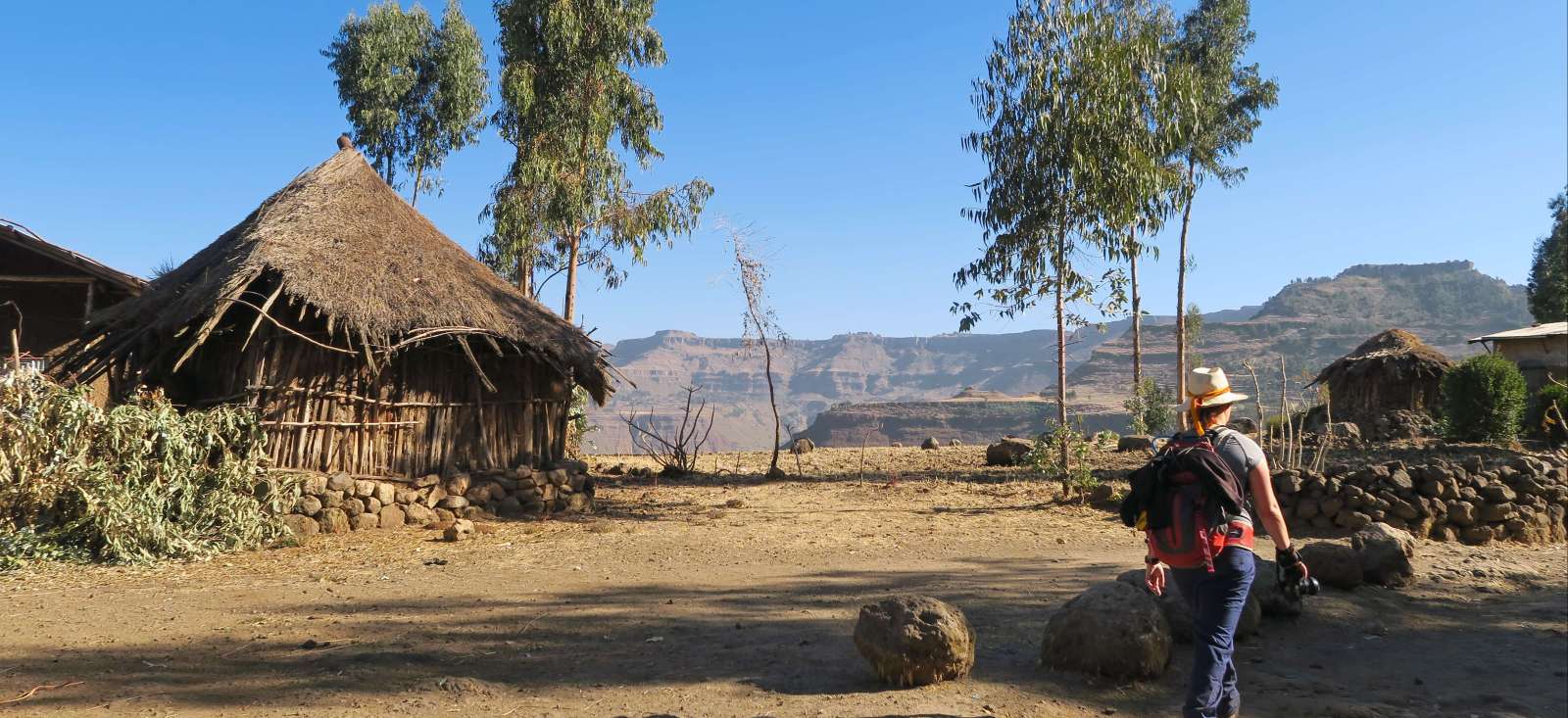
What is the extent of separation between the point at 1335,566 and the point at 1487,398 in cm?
1258

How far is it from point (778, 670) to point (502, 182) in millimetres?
16462

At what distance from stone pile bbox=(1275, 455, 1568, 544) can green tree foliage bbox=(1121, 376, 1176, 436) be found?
9484mm

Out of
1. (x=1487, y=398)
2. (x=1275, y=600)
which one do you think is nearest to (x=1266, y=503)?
(x=1275, y=600)

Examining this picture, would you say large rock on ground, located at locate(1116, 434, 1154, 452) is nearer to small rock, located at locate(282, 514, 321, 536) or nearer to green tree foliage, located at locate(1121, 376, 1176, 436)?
green tree foliage, located at locate(1121, 376, 1176, 436)

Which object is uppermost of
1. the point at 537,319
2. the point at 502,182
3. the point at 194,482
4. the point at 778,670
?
→ the point at 502,182

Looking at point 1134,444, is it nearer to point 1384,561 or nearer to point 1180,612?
point 1384,561

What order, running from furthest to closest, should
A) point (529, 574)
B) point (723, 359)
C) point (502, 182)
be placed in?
point (723, 359) < point (502, 182) < point (529, 574)

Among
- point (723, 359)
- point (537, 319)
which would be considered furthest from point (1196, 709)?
point (723, 359)

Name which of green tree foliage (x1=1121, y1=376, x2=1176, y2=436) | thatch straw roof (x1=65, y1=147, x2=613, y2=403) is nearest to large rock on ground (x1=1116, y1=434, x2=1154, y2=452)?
green tree foliage (x1=1121, y1=376, x2=1176, y2=436)

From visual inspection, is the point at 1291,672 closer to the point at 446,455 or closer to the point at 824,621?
the point at 824,621

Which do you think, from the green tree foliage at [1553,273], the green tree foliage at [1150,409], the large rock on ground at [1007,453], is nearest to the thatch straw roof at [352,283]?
the large rock on ground at [1007,453]

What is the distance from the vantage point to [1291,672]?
202 inches

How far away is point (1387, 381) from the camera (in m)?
22.4

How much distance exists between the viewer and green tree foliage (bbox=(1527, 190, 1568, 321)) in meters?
32.9
